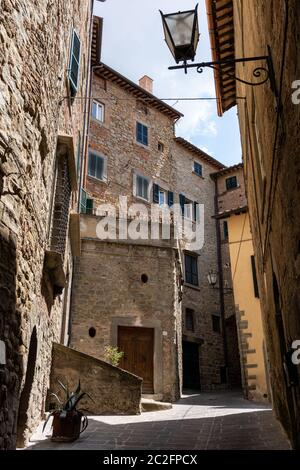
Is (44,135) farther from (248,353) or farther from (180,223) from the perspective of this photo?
(180,223)

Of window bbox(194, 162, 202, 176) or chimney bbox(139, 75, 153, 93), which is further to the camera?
window bbox(194, 162, 202, 176)

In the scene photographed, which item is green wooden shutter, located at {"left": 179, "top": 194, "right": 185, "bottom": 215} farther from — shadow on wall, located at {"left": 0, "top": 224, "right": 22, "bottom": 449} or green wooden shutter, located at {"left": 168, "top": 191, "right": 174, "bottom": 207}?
shadow on wall, located at {"left": 0, "top": 224, "right": 22, "bottom": 449}

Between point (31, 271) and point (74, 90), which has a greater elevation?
point (74, 90)

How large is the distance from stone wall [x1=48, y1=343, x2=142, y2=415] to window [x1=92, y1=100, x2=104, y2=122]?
47.2ft

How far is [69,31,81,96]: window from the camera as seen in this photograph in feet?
32.3

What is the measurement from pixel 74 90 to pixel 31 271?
19.3 feet

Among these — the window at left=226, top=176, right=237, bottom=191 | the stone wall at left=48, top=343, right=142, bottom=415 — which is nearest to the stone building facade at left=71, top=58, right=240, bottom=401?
the window at left=226, top=176, right=237, bottom=191

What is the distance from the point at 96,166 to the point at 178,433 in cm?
1448

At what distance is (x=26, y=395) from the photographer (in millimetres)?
5980

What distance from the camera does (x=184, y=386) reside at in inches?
779

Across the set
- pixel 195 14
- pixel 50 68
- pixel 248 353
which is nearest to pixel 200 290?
pixel 248 353

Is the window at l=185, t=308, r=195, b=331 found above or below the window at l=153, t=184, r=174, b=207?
below

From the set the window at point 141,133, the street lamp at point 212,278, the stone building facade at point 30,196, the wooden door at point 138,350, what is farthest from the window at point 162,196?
the stone building facade at point 30,196

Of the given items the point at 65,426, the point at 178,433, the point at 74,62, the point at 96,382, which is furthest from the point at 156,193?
the point at 65,426
